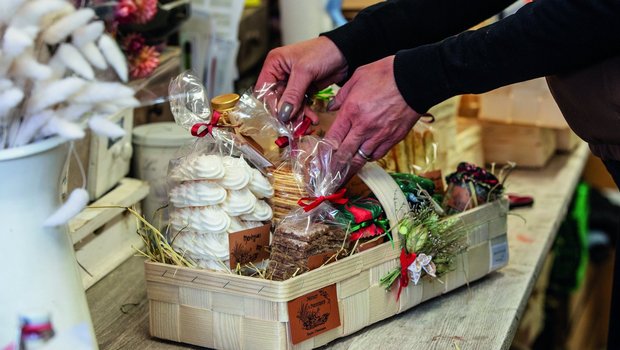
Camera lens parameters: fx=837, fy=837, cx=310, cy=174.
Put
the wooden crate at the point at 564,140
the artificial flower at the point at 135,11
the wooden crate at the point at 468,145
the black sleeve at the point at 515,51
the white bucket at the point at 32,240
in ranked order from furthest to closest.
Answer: the wooden crate at the point at 564,140 < the wooden crate at the point at 468,145 < the artificial flower at the point at 135,11 < the black sleeve at the point at 515,51 < the white bucket at the point at 32,240

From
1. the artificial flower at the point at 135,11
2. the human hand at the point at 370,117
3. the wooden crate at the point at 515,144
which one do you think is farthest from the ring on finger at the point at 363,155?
the wooden crate at the point at 515,144

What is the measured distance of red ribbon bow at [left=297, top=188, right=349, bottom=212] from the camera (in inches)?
45.6

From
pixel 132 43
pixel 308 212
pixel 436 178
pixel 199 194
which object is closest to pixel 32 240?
pixel 199 194

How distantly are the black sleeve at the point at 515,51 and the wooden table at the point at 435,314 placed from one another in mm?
338

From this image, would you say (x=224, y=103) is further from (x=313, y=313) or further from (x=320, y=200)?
(x=313, y=313)

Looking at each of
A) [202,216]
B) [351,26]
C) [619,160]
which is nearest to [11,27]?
[202,216]

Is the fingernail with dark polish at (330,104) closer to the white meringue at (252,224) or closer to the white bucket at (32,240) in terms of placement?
the white meringue at (252,224)

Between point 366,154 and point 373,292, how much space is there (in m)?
0.20

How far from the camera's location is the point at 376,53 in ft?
4.51

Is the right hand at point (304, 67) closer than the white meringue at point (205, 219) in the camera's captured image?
No

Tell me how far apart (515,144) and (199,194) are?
4.17 ft

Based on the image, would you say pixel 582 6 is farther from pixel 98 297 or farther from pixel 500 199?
pixel 98 297

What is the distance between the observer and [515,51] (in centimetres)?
111

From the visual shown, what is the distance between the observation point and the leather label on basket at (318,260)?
1.12 m
